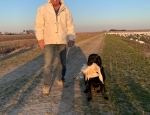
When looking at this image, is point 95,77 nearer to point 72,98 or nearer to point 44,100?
point 72,98

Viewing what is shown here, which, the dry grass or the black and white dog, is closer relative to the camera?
the dry grass

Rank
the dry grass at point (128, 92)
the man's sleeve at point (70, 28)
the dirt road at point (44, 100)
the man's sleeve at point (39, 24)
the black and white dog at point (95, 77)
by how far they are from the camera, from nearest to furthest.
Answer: the dirt road at point (44, 100)
the dry grass at point (128, 92)
the black and white dog at point (95, 77)
the man's sleeve at point (39, 24)
the man's sleeve at point (70, 28)

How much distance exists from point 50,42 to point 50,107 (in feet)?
5.02

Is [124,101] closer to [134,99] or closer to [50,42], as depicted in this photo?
[134,99]

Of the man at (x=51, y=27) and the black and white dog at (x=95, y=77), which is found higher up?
the man at (x=51, y=27)

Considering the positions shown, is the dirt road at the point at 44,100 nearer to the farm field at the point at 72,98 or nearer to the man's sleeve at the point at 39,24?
the farm field at the point at 72,98

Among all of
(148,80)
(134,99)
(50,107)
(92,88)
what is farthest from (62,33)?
(148,80)

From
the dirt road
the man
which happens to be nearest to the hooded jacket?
the man

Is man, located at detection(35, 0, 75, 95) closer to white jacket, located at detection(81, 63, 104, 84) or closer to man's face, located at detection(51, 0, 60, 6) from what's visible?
man's face, located at detection(51, 0, 60, 6)

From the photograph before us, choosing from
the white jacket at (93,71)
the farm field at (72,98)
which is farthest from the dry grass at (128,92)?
the white jacket at (93,71)

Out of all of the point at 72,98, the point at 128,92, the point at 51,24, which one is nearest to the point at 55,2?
the point at 51,24

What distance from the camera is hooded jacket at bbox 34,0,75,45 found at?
213 inches

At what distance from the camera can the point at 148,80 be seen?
7.50 m

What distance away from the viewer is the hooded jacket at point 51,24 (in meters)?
5.40
